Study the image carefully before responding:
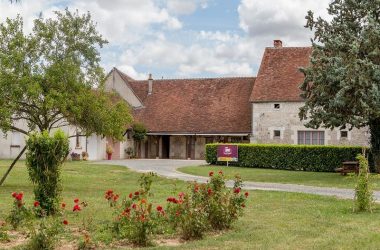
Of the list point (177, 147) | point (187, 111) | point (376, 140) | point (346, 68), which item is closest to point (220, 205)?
point (346, 68)

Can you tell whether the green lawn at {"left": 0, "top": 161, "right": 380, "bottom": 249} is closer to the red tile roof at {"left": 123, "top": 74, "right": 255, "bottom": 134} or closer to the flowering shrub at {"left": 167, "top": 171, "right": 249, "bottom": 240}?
the flowering shrub at {"left": 167, "top": 171, "right": 249, "bottom": 240}

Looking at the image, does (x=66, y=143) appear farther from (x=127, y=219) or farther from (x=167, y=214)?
(x=127, y=219)

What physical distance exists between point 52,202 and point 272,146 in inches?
912

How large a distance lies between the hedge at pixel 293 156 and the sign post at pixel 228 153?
0.38 metres

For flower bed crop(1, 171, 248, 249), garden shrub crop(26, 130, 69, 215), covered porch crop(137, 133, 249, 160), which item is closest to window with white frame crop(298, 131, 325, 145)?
covered porch crop(137, 133, 249, 160)

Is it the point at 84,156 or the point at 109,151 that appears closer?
the point at 84,156

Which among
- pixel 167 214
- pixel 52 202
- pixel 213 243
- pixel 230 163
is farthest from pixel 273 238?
pixel 230 163

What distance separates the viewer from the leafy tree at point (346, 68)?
23.9 meters

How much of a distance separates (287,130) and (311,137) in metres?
1.78

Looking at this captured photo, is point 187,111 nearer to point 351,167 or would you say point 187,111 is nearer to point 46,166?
point 351,167

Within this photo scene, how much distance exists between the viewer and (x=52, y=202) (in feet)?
42.1

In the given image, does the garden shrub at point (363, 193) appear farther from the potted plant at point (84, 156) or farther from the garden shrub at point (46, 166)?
the potted plant at point (84, 156)

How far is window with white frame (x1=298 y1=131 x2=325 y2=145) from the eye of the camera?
40031 mm

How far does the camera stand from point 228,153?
35500 mm
